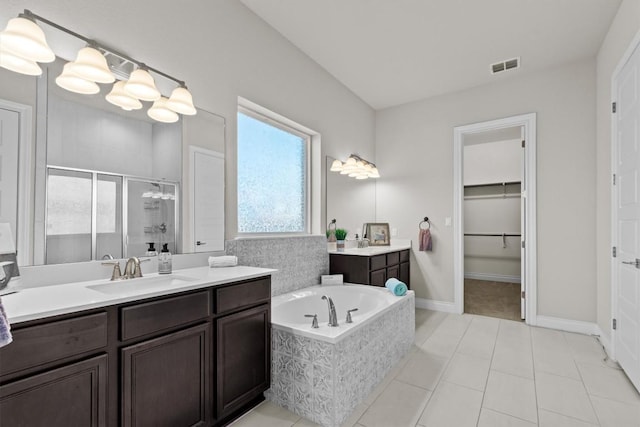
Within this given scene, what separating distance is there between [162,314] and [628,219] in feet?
10.2

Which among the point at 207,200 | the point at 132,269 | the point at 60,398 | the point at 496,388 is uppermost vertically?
the point at 207,200

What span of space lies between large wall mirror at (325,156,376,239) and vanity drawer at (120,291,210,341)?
216cm

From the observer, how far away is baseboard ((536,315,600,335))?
3.26 meters

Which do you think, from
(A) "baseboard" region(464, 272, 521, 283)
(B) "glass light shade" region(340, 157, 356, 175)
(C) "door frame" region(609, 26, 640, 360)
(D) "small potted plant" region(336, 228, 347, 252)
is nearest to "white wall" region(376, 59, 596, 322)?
(C) "door frame" region(609, 26, 640, 360)

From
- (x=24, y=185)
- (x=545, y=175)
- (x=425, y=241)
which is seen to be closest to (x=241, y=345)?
(x=24, y=185)

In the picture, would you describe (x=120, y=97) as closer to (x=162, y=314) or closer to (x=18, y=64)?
(x=18, y=64)

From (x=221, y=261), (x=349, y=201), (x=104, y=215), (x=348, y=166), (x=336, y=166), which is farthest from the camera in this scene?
(x=349, y=201)

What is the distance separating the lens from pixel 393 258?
3881 mm

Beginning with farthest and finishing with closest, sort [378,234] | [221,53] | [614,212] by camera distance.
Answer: [378,234] → [614,212] → [221,53]

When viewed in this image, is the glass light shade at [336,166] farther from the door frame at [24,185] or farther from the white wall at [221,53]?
the door frame at [24,185]

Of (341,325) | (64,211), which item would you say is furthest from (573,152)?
(64,211)

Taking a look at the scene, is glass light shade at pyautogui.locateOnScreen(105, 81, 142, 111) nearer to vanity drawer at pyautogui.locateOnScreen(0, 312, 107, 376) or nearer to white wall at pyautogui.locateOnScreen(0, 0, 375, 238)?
white wall at pyautogui.locateOnScreen(0, 0, 375, 238)

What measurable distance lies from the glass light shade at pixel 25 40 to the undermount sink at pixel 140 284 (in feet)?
3.50

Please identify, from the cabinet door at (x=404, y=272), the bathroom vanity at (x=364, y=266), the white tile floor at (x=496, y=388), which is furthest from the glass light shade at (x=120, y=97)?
the cabinet door at (x=404, y=272)
